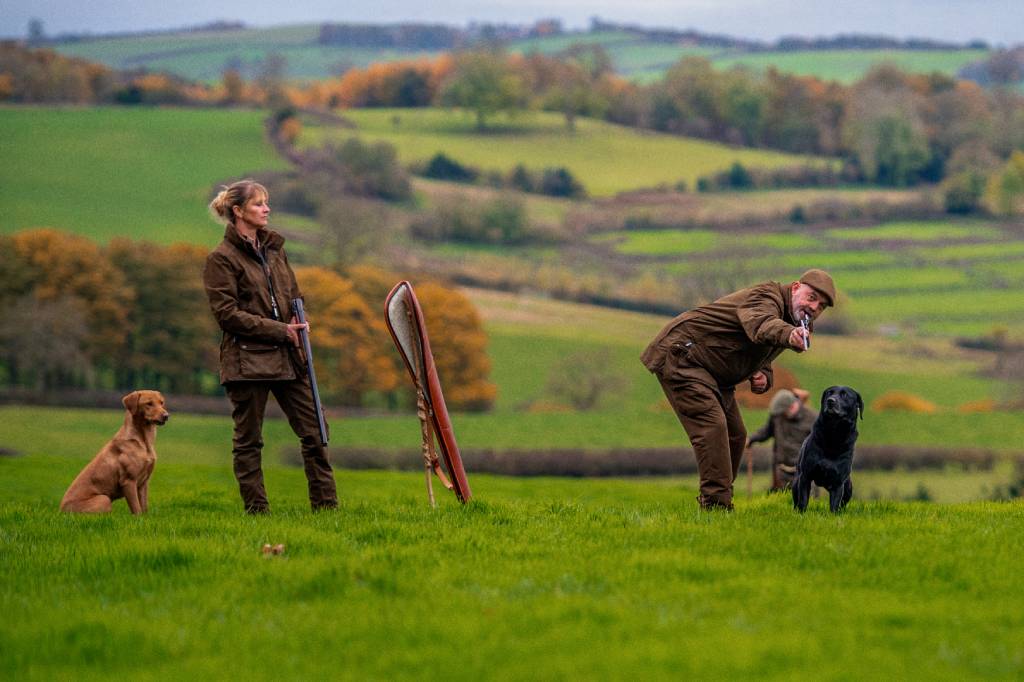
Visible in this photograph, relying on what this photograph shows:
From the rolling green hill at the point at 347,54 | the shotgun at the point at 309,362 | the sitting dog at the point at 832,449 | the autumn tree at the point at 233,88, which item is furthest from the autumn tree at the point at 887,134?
the shotgun at the point at 309,362

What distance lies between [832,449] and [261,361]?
5.36 metres

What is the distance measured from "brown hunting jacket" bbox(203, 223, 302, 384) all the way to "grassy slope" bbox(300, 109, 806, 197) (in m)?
81.1

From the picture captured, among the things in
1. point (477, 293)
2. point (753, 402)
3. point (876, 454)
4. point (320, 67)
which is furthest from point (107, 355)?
point (320, 67)

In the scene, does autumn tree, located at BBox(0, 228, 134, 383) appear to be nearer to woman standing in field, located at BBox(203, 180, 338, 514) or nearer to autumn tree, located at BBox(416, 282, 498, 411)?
autumn tree, located at BBox(416, 282, 498, 411)

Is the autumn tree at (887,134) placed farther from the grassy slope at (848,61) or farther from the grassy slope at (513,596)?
the grassy slope at (513,596)

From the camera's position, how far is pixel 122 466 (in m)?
12.8

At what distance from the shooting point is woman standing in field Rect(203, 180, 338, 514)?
11.8 m

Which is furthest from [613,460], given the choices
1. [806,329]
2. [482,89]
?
[482,89]

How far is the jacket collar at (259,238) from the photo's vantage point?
11883 mm

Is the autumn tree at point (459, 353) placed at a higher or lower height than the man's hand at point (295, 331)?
lower

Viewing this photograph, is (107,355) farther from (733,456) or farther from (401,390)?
(733,456)

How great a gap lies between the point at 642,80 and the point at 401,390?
53.4 m

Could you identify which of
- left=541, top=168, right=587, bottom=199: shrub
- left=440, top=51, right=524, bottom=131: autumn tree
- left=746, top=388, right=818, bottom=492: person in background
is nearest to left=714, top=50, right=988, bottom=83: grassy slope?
left=440, top=51, right=524, bottom=131: autumn tree

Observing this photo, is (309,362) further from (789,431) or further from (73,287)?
(73,287)
